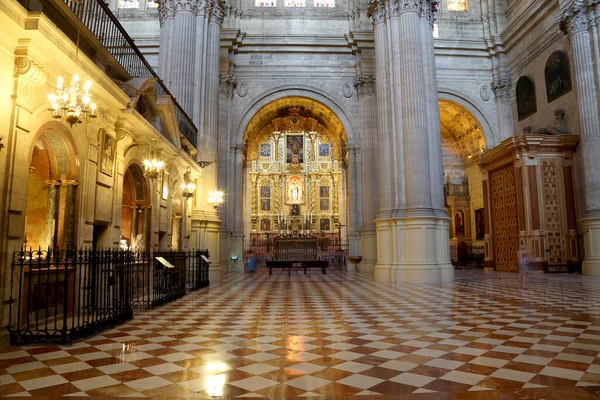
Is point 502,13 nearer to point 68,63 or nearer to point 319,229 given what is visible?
point 319,229

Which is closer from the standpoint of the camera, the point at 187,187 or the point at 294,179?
the point at 187,187

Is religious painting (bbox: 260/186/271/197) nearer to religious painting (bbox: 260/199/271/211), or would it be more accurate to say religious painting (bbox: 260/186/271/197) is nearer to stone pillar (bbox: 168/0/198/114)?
religious painting (bbox: 260/199/271/211)

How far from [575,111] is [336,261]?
46.3 ft

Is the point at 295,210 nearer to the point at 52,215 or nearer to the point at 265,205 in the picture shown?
the point at 265,205

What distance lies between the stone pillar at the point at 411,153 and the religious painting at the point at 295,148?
17.4 meters

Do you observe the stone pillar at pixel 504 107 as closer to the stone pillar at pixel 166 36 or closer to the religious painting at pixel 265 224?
the religious painting at pixel 265 224

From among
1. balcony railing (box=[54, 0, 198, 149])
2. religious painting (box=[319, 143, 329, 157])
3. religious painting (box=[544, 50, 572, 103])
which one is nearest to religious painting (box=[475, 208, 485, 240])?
religious painting (box=[544, 50, 572, 103])

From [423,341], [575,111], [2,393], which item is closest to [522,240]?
[575,111]

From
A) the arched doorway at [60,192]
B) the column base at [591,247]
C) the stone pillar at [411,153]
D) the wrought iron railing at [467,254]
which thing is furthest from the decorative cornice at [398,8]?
the wrought iron railing at [467,254]

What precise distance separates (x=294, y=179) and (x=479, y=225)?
13.6m

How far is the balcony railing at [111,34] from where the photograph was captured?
7051 millimetres

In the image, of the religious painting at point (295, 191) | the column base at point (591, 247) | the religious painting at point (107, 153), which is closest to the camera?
the religious painting at point (107, 153)

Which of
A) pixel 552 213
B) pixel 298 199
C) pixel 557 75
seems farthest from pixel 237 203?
pixel 557 75

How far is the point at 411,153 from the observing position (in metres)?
13.9
